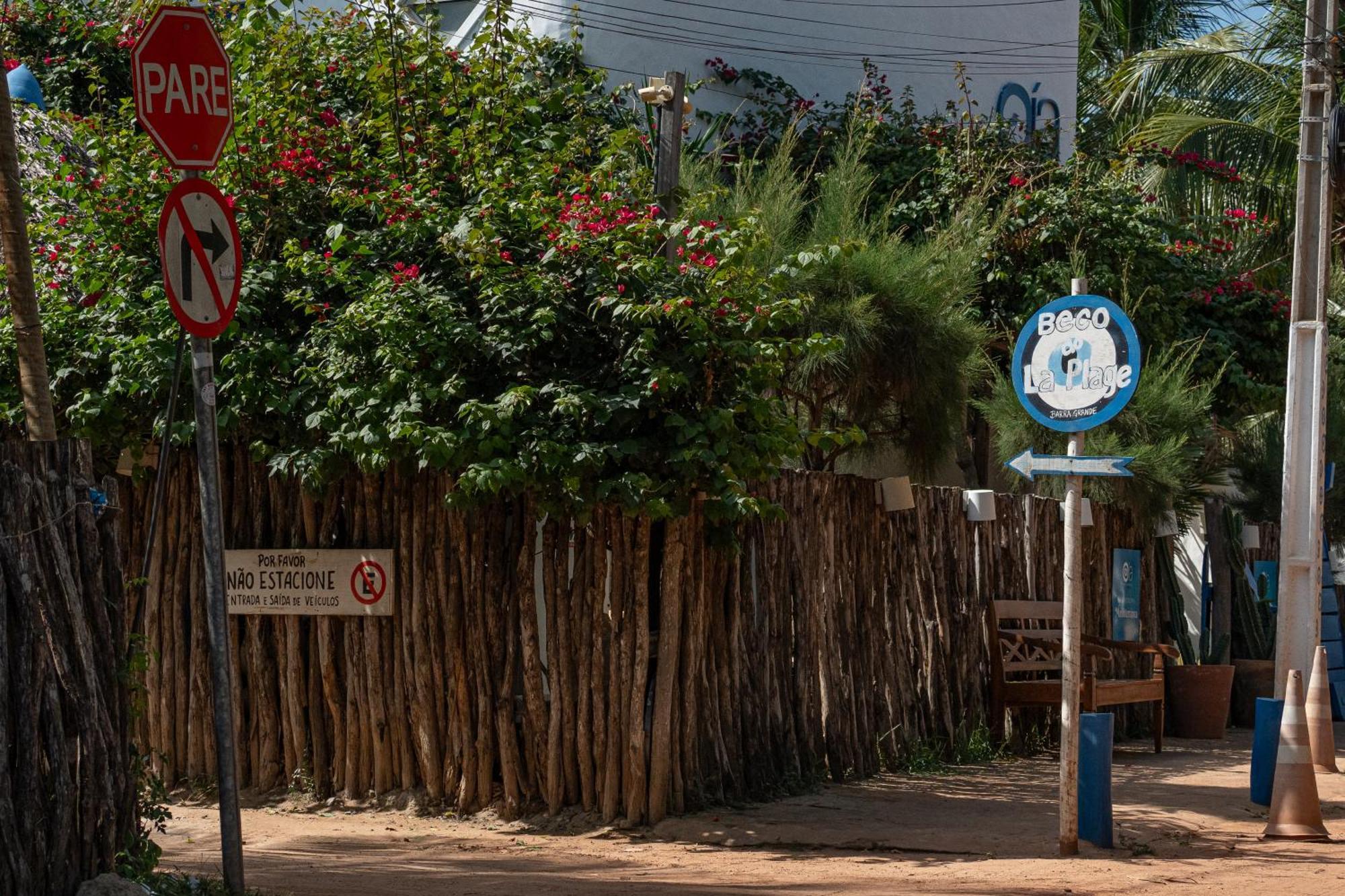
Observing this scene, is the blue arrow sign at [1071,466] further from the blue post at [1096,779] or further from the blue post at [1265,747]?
the blue post at [1265,747]

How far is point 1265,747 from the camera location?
357 inches

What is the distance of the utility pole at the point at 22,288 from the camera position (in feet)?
20.8

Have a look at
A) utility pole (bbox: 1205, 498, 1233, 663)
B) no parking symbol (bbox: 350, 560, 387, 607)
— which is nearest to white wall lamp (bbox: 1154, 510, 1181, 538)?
utility pole (bbox: 1205, 498, 1233, 663)

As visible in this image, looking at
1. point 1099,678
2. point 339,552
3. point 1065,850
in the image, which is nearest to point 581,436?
point 339,552

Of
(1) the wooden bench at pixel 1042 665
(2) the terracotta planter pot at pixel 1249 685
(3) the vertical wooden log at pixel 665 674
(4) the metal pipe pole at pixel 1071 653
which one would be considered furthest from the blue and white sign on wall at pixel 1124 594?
(3) the vertical wooden log at pixel 665 674

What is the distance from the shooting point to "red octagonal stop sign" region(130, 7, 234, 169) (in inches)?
241

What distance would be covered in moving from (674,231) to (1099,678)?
641 centimetres

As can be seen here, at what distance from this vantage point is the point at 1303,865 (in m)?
7.47

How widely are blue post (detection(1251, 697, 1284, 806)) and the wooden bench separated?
4.88 feet

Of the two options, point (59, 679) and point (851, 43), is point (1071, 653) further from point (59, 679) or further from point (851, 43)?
point (851, 43)

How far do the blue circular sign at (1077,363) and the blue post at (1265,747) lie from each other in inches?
110

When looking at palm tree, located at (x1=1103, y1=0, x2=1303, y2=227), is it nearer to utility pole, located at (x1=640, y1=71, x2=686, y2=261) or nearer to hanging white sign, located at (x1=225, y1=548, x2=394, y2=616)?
utility pole, located at (x1=640, y1=71, x2=686, y2=261)

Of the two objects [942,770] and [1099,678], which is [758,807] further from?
[1099,678]

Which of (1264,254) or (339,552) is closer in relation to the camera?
(339,552)
